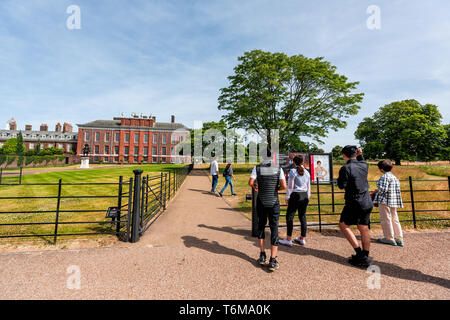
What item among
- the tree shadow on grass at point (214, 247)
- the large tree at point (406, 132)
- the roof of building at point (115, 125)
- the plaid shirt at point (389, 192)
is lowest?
the tree shadow on grass at point (214, 247)

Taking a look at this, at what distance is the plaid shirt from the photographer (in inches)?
176

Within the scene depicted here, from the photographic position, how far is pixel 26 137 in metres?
75.2

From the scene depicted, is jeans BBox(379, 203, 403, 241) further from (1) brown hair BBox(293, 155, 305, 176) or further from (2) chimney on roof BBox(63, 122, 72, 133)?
(2) chimney on roof BBox(63, 122, 72, 133)

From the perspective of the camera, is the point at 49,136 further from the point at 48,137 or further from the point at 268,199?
the point at 268,199

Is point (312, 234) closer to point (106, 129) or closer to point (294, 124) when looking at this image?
point (294, 124)

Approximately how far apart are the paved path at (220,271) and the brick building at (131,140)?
217 ft

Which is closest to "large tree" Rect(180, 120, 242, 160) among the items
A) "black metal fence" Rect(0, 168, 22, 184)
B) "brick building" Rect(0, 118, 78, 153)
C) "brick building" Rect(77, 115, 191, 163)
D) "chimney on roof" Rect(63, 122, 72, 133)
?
"brick building" Rect(77, 115, 191, 163)

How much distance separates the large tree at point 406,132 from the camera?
33.0 metres

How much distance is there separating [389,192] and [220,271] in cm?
429

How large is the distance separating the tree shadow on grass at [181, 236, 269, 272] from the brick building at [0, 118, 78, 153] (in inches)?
3399

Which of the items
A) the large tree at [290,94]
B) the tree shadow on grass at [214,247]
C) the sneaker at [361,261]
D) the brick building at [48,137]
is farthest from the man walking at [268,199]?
the brick building at [48,137]

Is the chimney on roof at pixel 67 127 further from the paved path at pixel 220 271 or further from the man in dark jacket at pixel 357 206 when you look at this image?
the man in dark jacket at pixel 357 206
